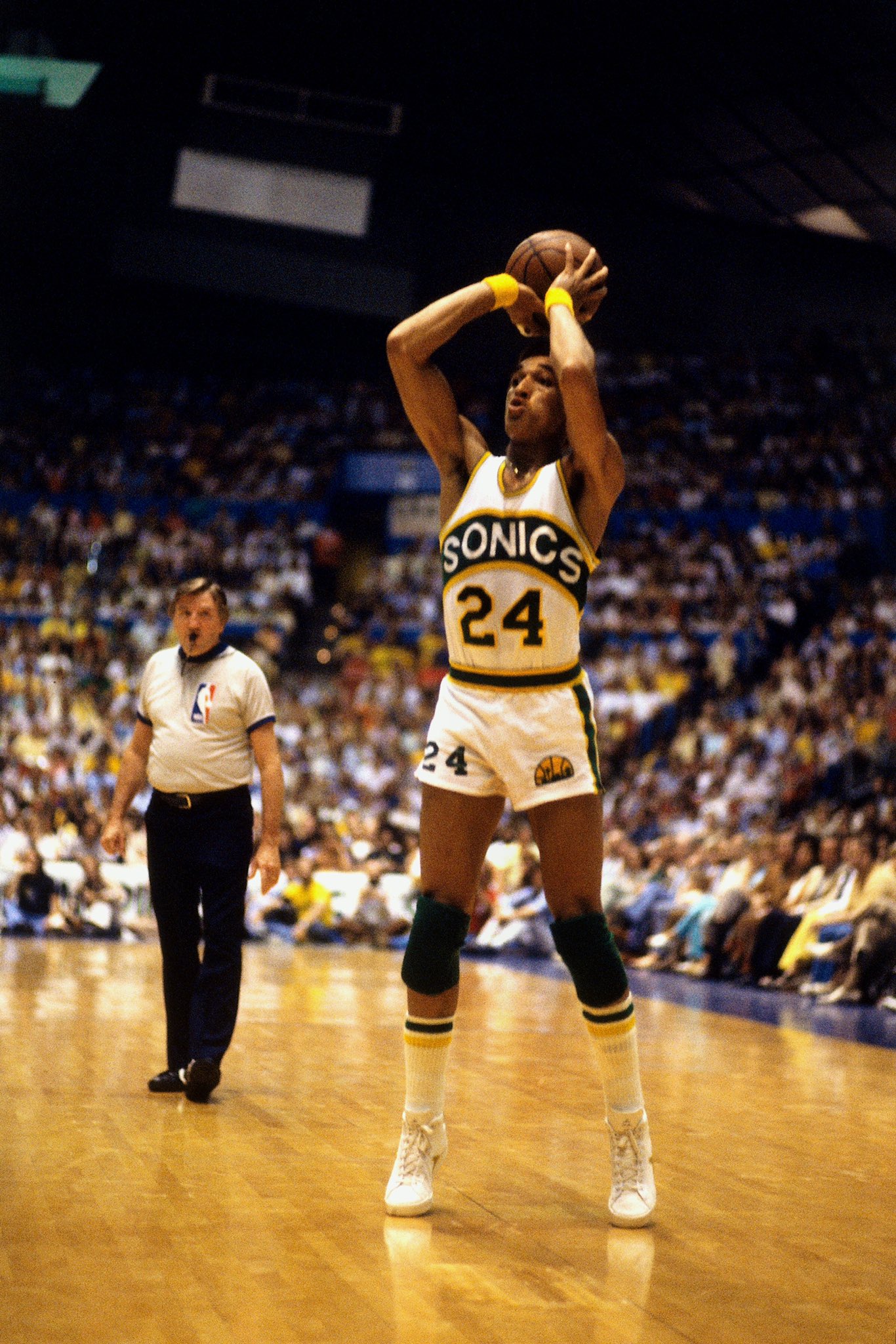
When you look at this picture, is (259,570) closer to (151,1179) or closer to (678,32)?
(678,32)

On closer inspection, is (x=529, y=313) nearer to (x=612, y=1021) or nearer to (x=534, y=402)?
(x=534, y=402)

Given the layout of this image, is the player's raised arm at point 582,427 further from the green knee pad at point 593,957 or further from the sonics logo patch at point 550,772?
the green knee pad at point 593,957

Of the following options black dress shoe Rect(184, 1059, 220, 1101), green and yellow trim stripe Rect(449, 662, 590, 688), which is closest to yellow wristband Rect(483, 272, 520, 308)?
green and yellow trim stripe Rect(449, 662, 590, 688)

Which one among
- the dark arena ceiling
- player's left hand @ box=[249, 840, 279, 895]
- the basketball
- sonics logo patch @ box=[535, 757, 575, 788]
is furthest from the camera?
the dark arena ceiling

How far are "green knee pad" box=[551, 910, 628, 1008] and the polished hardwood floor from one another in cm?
51

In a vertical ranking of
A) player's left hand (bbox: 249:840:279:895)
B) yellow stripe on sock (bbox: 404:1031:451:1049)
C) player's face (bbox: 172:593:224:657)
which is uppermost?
player's face (bbox: 172:593:224:657)

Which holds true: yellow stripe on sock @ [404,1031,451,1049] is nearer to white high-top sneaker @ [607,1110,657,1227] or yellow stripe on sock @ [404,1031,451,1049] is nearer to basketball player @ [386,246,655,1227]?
basketball player @ [386,246,655,1227]

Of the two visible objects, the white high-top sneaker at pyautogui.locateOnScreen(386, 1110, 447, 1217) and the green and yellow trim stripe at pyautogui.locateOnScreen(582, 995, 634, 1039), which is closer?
the white high-top sneaker at pyautogui.locateOnScreen(386, 1110, 447, 1217)

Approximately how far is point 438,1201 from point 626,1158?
0.46 meters

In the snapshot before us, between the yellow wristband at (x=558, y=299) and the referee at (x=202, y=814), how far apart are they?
187 cm

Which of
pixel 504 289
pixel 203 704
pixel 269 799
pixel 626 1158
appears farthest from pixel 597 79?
pixel 626 1158

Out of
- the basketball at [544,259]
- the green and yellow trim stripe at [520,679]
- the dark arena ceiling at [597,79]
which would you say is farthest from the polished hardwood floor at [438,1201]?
the dark arena ceiling at [597,79]

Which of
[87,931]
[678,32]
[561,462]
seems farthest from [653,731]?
[561,462]

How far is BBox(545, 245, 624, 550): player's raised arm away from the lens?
3.36m
